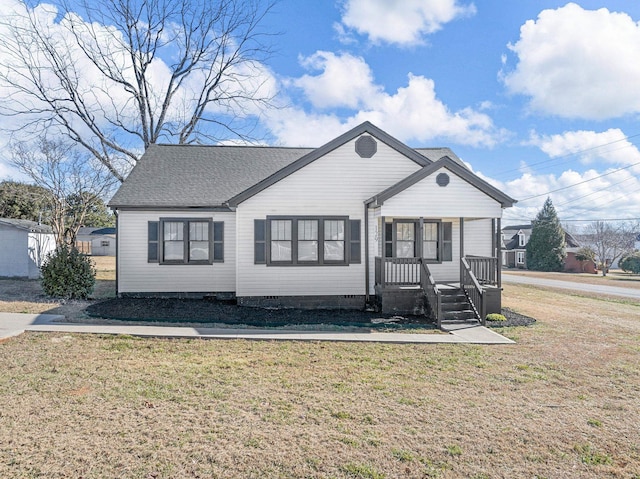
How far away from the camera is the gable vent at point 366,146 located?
12.5 metres

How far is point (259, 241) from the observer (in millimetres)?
12281

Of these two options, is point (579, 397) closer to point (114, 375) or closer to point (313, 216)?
point (114, 375)

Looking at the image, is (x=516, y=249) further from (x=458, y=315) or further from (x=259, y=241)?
(x=259, y=241)

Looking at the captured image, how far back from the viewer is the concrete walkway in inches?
328

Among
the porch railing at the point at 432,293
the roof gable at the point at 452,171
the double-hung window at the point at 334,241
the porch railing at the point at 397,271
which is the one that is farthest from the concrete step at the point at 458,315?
the double-hung window at the point at 334,241

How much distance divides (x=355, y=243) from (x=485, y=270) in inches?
159

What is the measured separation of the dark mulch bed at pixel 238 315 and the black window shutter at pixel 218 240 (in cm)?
172

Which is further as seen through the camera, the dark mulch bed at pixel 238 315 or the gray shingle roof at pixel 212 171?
the gray shingle roof at pixel 212 171

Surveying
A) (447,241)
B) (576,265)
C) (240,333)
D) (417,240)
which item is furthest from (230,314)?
(576,265)

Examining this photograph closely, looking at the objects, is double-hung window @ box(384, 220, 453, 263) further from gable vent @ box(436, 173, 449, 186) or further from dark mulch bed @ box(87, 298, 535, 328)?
dark mulch bed @ box(87, 298, 535, 328)

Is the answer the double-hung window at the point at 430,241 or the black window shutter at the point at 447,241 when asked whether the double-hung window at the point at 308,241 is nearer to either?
the double-hung window at the point at 430,241

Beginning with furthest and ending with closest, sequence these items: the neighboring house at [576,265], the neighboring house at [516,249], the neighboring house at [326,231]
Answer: the neighboring house at [516,249] < the neighboring house at [576,265] < the neighboring house at [326,231]

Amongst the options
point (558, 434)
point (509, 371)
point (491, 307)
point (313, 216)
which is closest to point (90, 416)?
point (558, 434)

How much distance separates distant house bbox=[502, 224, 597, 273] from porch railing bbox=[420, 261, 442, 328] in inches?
1635
